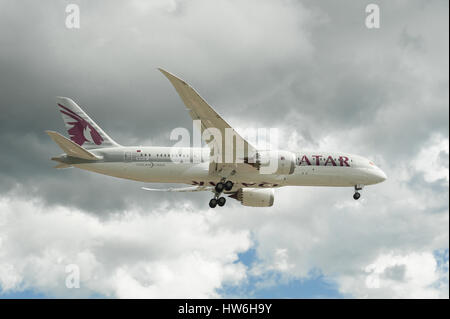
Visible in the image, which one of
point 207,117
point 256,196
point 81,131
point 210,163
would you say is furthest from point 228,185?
point 81,131

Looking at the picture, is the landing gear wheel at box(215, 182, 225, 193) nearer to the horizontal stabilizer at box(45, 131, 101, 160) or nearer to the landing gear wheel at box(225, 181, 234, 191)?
the landing gear wheel at box(225, 181, 234, 191)

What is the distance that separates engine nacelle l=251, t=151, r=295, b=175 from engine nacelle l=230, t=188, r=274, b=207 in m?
8.97

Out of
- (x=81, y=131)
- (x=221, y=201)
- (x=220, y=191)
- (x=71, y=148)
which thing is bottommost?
(x=221, y=201)

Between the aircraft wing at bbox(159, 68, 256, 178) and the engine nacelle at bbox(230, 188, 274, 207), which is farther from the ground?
the aircraft wing at bbox(159, 68, 256, 178)

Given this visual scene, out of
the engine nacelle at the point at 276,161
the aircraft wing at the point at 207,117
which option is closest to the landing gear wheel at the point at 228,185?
the aircraft wing at the point at 207,117

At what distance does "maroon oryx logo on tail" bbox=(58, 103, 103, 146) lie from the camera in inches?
1821

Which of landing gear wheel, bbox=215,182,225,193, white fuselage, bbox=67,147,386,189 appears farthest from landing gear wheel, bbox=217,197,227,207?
landing gear wheel, bbox=215,182,225,193

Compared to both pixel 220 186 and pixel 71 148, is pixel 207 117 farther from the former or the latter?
pixel 71 148

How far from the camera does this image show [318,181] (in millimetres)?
46812

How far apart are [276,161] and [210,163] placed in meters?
5.58

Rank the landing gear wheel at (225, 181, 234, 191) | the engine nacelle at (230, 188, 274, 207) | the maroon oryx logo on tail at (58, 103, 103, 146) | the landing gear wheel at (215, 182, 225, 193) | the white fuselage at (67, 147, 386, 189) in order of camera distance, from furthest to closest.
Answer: the engine nacelle at (230, 188, 274, 207), the maroon oryx logo on tail at (58, 103, 103, 146), the landing gear wheel at (215, 182, 225, 193), the landing gear wheel at (225, 181, 234, 191), the white fuselage at (67, 147, 386, 189)

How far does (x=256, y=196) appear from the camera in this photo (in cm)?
5141
